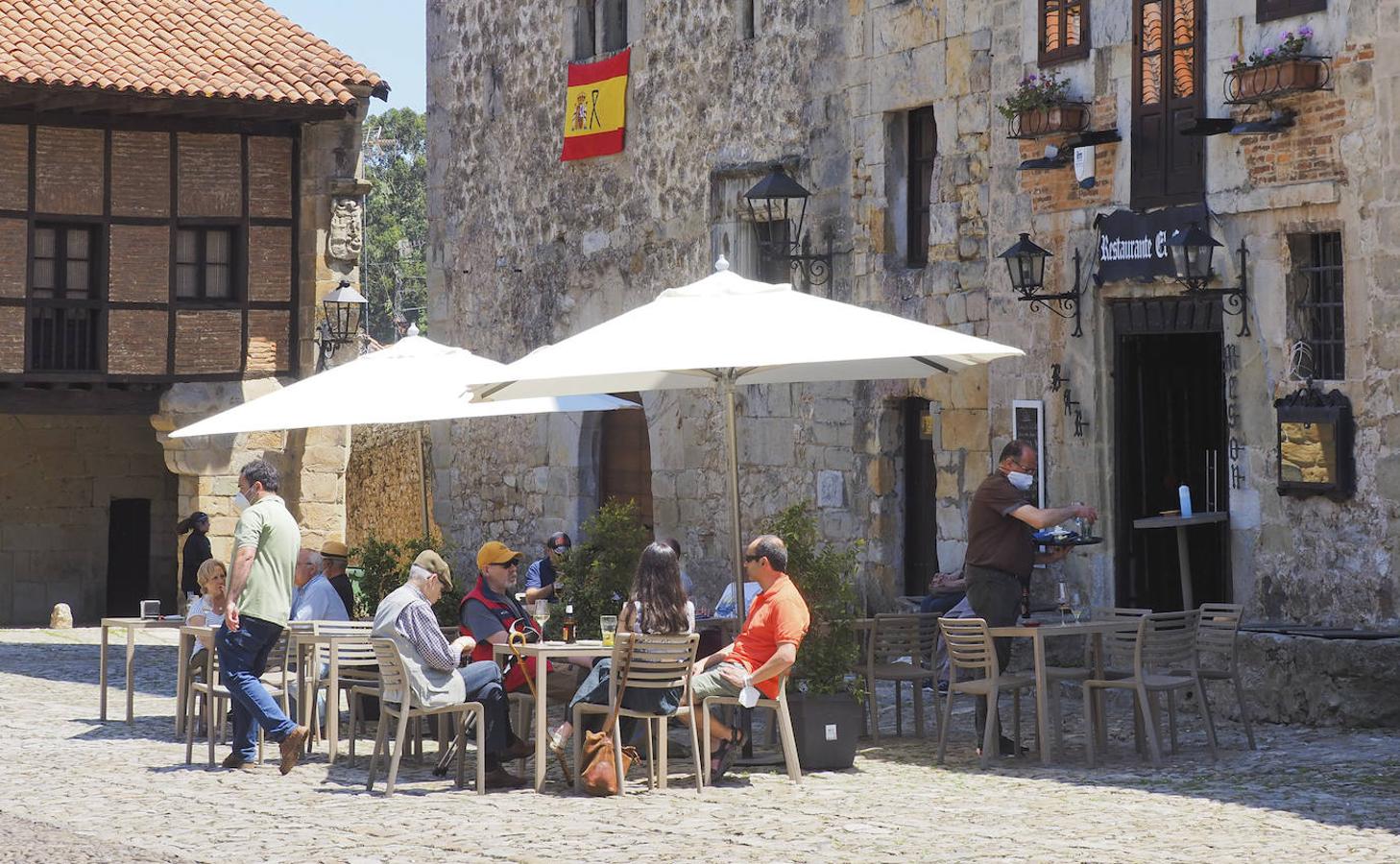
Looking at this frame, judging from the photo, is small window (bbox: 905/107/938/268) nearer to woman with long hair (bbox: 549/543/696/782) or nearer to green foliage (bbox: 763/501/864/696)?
green foliage (bbox: 763/501/864/696)

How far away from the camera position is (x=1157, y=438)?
47.7 feet

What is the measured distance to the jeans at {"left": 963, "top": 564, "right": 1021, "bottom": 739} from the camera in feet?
36.4

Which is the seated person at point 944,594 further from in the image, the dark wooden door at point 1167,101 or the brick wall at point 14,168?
the brick wall at point 14,168

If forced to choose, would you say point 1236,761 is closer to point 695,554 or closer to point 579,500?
point 695,554

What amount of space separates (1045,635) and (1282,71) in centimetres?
413

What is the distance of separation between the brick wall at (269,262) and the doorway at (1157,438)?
10.8 m

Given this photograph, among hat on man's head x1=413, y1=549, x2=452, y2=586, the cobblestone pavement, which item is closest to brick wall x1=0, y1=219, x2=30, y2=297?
the cobblestone pavement

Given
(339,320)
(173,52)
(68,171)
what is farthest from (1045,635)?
(173,52)

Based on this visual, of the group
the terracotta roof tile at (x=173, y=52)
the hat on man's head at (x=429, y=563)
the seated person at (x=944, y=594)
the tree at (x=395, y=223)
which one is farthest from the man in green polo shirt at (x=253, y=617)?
the tree at (x=395, y=223)

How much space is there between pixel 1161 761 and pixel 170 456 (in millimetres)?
14443

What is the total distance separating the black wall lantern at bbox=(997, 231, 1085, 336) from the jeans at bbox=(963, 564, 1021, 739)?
387 centimetres

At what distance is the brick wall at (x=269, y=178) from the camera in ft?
73.9

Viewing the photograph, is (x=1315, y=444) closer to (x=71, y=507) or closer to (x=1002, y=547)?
(x=1002, y=547)

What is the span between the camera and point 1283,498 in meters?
13.1
